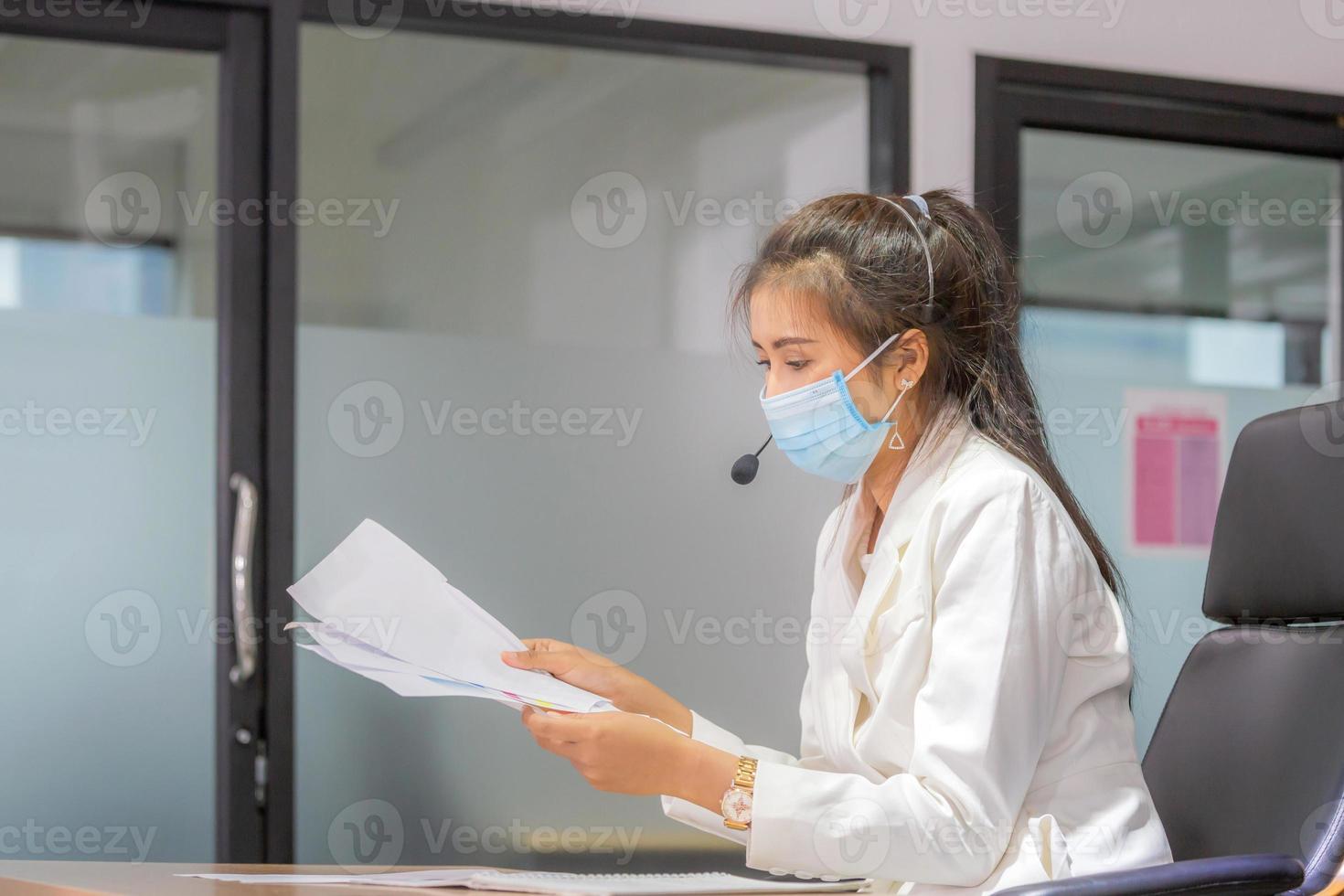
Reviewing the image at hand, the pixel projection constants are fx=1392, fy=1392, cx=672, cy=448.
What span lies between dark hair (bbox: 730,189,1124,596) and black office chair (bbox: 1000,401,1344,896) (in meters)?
0.16

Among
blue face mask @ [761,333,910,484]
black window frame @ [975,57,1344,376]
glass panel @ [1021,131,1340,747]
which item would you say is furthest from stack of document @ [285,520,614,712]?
black window frame @ [975,57,1344,376]

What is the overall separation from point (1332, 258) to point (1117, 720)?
2.20 meters

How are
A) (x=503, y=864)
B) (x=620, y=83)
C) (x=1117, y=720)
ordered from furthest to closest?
(x=620, y=83)
(x=503, y=864)
(x=1117, y=720)

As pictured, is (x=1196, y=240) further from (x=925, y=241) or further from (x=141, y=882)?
(x=141, y=882)

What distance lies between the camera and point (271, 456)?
7.66 ft

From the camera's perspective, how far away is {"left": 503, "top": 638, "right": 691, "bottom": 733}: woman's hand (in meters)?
1.52

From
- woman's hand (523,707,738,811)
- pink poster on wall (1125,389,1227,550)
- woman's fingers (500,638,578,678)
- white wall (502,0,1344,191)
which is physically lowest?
woman's hand (523,707,738,811)

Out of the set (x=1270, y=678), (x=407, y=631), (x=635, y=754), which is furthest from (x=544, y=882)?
(x=1270, y=678)

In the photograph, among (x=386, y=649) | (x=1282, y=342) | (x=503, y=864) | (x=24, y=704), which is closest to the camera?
(x=386, y=649)

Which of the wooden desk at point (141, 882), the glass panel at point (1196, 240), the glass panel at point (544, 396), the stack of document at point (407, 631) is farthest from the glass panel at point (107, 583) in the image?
the glass panel at point (1196, 240)

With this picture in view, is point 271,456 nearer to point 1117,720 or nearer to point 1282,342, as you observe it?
point 1117,720

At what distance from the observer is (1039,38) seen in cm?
276

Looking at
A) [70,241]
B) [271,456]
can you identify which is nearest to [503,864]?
[271,456]

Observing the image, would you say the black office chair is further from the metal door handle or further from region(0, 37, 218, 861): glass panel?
region(0, 37, 218, 861): glass panel
